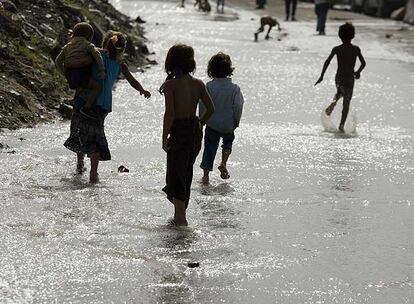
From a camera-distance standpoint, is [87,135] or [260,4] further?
[260,4]

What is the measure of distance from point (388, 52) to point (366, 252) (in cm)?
2238

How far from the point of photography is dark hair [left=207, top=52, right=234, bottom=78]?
35.1 feet

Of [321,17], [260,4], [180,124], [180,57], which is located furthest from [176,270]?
[260,4]

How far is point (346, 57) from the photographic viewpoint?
15.4 m

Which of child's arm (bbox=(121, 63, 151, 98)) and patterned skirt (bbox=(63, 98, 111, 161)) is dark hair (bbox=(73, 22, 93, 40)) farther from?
patterned skirt (bbox=(63, 98, 111, 161))

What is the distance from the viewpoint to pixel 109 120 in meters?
15.3

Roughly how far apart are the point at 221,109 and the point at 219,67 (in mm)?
430

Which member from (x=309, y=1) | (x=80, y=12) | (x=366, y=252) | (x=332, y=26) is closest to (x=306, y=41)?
(x=332, y=26)

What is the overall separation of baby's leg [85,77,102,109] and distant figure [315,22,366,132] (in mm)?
5150

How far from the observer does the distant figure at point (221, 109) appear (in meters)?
10.8

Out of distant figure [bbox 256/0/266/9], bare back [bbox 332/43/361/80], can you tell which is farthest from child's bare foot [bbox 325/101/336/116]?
distant figure [bbox 256/0/266/9]

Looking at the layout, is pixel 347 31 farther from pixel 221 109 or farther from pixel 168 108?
pixel 168 108

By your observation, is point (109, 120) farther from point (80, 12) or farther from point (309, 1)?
point (309, 1)

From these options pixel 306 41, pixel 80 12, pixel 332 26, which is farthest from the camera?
pixel 332 26
